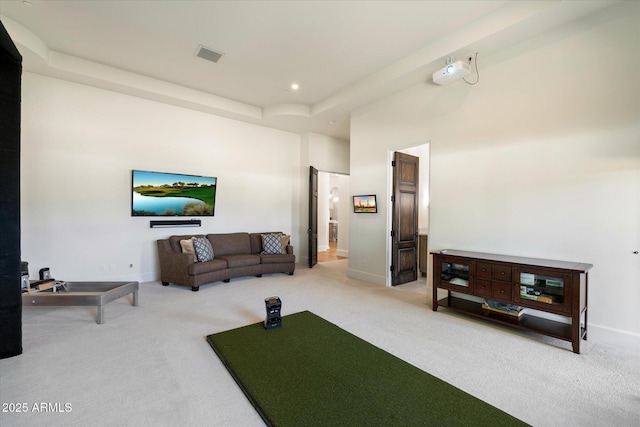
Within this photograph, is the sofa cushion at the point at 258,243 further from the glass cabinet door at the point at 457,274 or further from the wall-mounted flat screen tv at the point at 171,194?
the glass cabinet door at the point at 457,274

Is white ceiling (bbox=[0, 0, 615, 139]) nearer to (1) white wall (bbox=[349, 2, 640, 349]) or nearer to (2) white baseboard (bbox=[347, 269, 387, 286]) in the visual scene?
(1) white wall (bbox=[349, 2, 640, 349])

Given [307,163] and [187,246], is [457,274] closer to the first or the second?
[187,246]

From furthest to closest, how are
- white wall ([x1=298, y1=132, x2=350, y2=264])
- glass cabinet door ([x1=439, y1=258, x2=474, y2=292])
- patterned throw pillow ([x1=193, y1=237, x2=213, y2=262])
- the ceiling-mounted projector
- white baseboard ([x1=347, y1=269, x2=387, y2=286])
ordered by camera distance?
white wall ([x1=298, y1=132, x2=350, y2=264]) → white baseboard ([x1=347, y1=269, x2=387, y2=286]) → patterned throw pillow ([x1=193, y1=237, x2=213, y2=262]) → the ceiling-mounted projector → glass cabinet door ([x1=439, y1=258, x2=474, y2=292])

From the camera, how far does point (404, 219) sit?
534cm

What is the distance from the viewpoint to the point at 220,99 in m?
5.85

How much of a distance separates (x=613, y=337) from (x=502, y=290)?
1.05 meters

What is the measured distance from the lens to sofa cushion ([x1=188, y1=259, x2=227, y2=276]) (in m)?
4.77

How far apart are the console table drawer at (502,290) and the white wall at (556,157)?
1.87 feet

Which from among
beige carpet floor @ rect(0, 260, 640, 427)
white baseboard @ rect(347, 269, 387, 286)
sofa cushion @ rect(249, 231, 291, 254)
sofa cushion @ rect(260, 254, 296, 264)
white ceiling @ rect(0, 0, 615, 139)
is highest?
white ceiling @ rect(0, 0, 615, 139)

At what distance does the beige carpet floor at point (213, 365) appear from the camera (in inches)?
74.6

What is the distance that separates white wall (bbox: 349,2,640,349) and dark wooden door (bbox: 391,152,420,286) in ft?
2.78

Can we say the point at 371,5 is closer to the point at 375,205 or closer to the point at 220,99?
the point at 375,205

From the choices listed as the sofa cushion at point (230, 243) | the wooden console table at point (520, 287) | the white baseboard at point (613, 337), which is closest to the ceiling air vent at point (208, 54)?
the sofa cushion at point (230, 243)

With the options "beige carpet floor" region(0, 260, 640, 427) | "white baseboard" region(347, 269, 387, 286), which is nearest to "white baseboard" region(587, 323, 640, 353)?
"beige carpet floor" region(0, 260, 640, 427)
